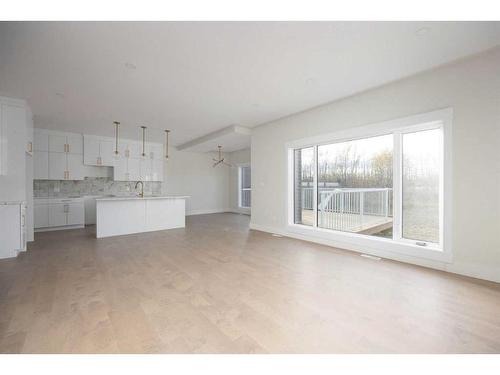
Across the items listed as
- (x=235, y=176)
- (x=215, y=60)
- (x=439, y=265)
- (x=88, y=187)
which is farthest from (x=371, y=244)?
(x=88, y=187)

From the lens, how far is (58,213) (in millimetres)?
5945

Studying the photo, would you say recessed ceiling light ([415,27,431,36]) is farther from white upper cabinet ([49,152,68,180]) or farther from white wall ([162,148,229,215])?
white upper cabinet ([49,152,68,180])

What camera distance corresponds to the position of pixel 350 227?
430 centimetres

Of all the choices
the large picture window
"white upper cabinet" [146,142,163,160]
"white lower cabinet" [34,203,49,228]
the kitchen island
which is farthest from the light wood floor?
the large picture window

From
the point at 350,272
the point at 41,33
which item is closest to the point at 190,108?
the point at 41,33

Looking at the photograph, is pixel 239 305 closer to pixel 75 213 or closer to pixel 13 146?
pixel 13 146

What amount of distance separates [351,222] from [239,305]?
121 inches

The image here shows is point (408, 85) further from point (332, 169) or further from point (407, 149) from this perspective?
point (332, 169)

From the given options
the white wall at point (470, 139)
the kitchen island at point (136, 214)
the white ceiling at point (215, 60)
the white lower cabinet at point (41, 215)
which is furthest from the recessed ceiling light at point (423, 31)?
the white lower cabinet at point (41, 215)

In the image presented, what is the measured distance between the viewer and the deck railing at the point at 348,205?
12.4ft

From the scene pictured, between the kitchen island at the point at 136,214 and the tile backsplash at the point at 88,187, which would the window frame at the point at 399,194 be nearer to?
the kitchen island at the point at 136,214

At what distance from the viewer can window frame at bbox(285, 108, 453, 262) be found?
2887mm

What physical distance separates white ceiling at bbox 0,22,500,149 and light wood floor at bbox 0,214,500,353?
2663 millimetres
